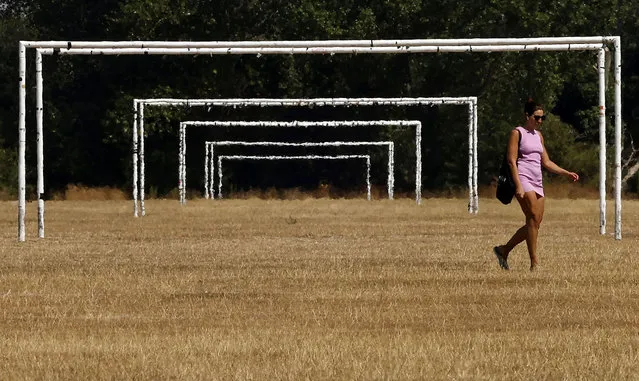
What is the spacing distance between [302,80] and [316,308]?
55.3 m

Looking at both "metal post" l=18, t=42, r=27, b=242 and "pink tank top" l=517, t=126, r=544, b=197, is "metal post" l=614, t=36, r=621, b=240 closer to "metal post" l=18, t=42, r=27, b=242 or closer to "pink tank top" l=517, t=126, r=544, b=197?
"pink tank top" l=517, t=126, r=544, b=197

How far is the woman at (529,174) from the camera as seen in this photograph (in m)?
19.0

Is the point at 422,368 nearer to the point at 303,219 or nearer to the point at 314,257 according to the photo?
the point at 314,257

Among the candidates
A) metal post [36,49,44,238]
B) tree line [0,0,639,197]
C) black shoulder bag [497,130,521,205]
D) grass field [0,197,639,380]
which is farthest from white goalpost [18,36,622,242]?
tree line [0,0,639,197]

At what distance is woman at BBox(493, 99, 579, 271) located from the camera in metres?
19.0

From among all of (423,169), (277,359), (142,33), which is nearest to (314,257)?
(277,359)

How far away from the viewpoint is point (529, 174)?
1912 cm

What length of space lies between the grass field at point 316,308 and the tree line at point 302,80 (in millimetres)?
38235

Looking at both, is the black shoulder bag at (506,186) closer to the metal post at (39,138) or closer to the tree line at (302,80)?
the metal post at (39,138)

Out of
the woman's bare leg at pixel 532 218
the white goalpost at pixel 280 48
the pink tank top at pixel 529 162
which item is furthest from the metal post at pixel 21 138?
the woman's bare leg at pixel 532 218

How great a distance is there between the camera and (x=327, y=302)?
15219 millimetres

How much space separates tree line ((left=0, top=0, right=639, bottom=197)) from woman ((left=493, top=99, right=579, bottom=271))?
44143 millimetres

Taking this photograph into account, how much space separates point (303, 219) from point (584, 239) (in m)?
12.8

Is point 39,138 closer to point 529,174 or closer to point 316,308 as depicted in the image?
point 529,174
